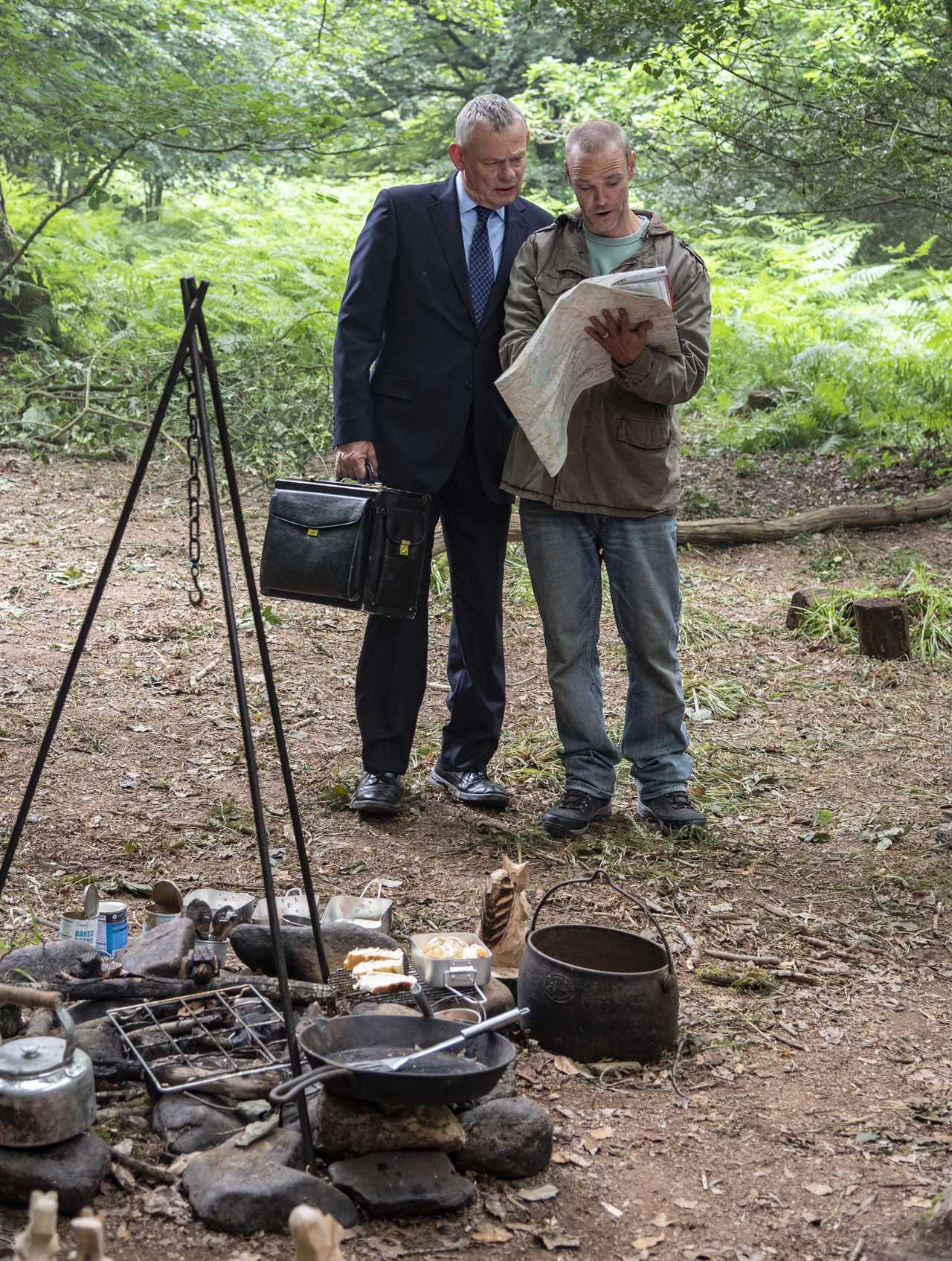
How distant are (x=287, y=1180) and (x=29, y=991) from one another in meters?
0.68

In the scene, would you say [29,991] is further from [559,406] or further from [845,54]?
[845,54]

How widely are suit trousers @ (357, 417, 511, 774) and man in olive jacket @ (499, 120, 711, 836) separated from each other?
177mm

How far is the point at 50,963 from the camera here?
2.87m

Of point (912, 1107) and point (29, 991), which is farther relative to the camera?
point (912, 1107)

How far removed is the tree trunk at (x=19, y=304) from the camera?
980 cm

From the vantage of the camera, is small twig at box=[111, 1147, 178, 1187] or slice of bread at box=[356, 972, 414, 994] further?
slice of bread at box=[356, 972, 414, 994]

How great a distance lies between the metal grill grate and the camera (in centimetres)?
250

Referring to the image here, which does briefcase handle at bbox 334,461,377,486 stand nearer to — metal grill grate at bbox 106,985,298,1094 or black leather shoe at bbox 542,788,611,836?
black leather shoe at bbox 542,788,611,836

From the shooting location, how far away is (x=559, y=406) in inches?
145

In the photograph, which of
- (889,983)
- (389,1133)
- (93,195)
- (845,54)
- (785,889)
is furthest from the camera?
(93,195)

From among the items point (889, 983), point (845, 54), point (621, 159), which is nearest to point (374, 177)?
point (845, 54)

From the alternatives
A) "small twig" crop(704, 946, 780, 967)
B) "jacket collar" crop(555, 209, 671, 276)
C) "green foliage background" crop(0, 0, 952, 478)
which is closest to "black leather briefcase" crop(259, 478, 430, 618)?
"jacket collar" crop(555, 209, 671, 276)

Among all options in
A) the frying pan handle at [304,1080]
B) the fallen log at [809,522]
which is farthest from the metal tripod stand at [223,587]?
the fallen log at [809,522]

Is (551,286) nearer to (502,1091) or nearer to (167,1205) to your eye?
(502,1091)
